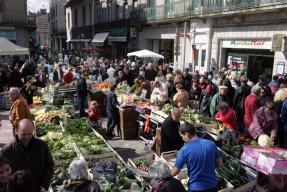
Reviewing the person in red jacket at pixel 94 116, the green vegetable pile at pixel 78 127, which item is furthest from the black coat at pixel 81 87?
the green vegetable pile at pixel 78 127

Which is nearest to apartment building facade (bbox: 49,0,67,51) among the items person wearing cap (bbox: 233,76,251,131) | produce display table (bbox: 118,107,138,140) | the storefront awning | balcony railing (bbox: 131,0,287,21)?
the storefront awning

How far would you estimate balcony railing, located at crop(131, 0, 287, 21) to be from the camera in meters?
14.3

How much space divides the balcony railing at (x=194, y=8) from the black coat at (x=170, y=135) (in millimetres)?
8537

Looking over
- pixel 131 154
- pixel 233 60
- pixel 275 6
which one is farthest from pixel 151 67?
pixel 131 154

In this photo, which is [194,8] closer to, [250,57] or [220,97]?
[250,57]

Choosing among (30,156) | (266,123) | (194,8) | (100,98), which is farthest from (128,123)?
(194,8)

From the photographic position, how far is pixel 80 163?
393 centimetres

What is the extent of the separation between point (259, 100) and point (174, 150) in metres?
3.26

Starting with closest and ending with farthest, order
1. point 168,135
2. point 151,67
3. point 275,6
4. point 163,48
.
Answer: point 168,135, point 275,6, point 151,67, point 163,48

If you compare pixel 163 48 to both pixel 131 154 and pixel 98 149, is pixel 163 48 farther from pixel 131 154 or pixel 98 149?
pixel 98 149

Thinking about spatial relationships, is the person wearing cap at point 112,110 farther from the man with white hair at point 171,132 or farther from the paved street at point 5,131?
the man with white hair at point 171,132

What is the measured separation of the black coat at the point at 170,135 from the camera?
259 inches

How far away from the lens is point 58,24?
68125 millimetres

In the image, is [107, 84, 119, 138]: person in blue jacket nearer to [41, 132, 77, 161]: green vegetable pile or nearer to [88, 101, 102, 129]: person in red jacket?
[88, 101, 102, 129]: person in red jacket
